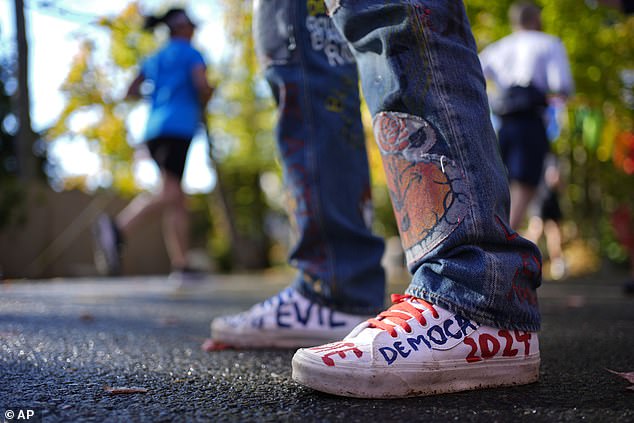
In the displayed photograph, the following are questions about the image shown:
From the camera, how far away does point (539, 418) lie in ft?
3.17

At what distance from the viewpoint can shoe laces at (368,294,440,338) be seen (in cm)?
116

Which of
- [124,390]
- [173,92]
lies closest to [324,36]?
[124,390]

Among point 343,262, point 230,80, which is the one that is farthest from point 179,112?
point 230,80

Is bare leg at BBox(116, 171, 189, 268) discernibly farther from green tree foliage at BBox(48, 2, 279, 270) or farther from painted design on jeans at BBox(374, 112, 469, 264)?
green tree foliage at BBox(48, 2, 279, 270)

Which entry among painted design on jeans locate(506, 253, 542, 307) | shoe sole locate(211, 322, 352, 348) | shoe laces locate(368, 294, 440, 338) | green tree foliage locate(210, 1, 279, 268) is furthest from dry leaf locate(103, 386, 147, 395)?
green tree foliage locate(210, 1, 279, 268)

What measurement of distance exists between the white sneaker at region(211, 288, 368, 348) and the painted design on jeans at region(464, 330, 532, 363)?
1.81 ft

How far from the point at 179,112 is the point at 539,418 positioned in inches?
165

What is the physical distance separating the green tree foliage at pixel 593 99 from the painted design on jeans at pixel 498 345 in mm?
6961

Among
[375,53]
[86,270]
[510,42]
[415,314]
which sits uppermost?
[510,42]

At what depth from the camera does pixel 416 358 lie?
1.12 metres

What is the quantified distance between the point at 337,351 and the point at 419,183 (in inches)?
14.5

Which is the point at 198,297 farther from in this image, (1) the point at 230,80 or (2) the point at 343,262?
Answer: (1) the point at 230,80

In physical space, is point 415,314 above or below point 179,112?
below

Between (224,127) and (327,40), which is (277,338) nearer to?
(327,40)
